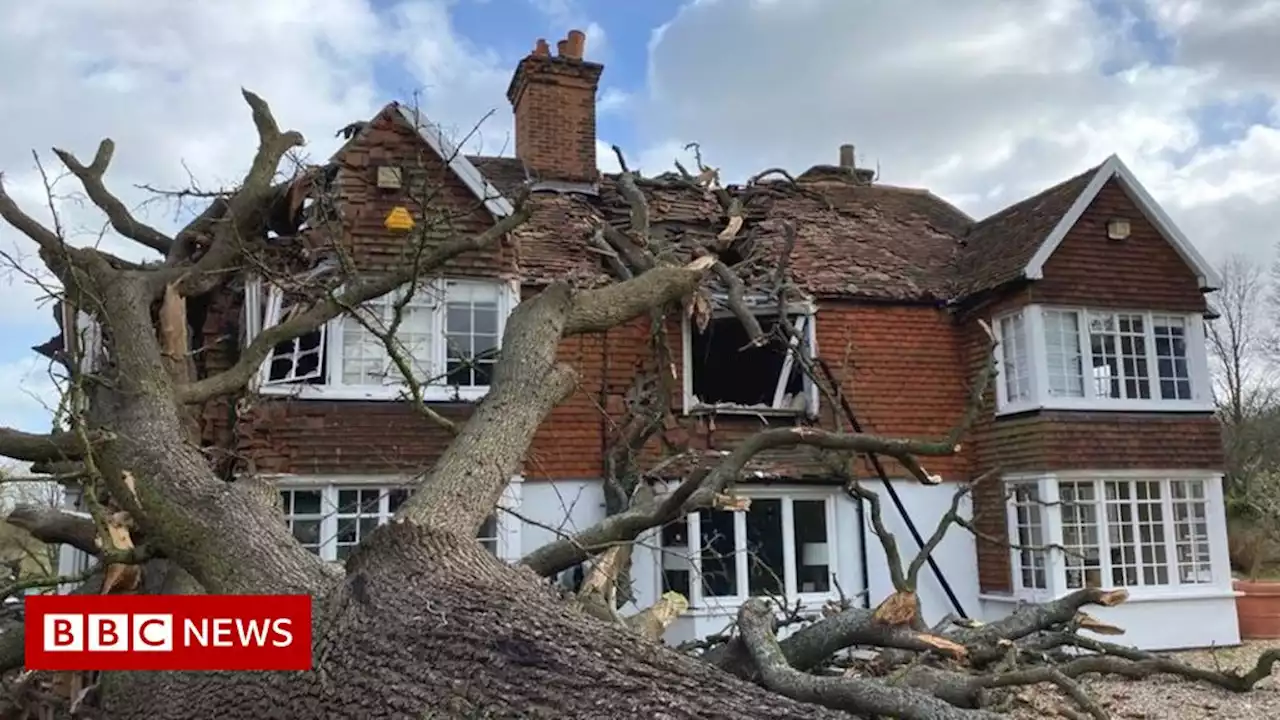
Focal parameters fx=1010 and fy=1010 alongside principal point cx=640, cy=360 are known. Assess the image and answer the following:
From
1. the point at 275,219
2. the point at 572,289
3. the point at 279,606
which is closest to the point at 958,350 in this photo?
the point at 572,289

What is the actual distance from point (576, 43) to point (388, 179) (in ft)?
13.9

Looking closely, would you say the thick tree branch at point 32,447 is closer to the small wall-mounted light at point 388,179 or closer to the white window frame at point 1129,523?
the small wall-mounted light at point 388,179

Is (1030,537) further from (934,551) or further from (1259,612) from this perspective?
(1259,612)

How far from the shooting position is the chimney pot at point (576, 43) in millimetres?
14445

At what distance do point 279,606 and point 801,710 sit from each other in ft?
9.03

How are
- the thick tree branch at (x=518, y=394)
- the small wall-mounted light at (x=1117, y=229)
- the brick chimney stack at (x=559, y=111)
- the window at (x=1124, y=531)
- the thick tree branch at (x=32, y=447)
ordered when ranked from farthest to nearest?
1. the brick chimney stack at (x=559, y=111)
2. the small wall-mounted light at (x=1117, y=229)
3. the window at (x=1124, y=531)
4. the thick tree branch at (x=32, y=447)
5. the thick tree branch at (x=518, y=394)

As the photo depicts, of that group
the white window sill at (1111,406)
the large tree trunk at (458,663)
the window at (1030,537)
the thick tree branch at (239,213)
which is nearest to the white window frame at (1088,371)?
the white window sill at (1111,406)

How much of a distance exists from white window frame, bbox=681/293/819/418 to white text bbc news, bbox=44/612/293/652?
25.5ft

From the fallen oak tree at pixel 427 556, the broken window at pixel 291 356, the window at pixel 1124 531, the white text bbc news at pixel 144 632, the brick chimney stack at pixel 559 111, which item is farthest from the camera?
the brick chimney stack at pixel 559 111

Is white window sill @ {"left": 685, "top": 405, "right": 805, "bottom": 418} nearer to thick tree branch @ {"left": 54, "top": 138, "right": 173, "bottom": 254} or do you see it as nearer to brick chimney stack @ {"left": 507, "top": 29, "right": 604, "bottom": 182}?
brick chimney stack @ {"left": 507, "top": 29, "right": 604, "bottom": 182}

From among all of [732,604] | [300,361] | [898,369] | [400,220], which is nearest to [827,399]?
[898,369]

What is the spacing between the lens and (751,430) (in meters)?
13.0

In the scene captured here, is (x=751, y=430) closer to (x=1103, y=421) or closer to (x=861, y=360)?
(x=861, y=360)

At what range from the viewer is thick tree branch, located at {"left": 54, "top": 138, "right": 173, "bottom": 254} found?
1001 centimetres
